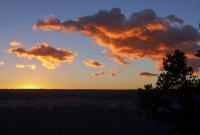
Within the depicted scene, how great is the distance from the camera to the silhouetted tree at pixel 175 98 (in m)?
27.5

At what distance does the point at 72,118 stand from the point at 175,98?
92938mm

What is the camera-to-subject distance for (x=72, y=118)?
119 m

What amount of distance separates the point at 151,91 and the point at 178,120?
3413 mm

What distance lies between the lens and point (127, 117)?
11994 centimetres

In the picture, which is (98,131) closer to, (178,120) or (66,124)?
(66,124)

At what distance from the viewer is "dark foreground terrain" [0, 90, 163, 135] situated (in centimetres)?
10588

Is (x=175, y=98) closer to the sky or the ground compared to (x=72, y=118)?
closer to the sky

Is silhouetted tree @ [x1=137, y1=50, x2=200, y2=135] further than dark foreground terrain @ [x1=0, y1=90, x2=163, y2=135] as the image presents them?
No

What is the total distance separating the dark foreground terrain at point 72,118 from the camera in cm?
10588

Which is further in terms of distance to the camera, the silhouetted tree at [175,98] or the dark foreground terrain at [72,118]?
the dark foreground terrain at [72,118]

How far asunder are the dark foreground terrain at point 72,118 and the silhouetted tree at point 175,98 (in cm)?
7588

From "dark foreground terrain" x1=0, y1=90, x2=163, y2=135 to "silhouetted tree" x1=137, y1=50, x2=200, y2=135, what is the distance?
249 feet

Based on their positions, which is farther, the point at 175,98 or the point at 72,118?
the point at 72,118

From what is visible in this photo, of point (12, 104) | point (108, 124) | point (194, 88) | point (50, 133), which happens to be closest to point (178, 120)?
point (194, 88)
